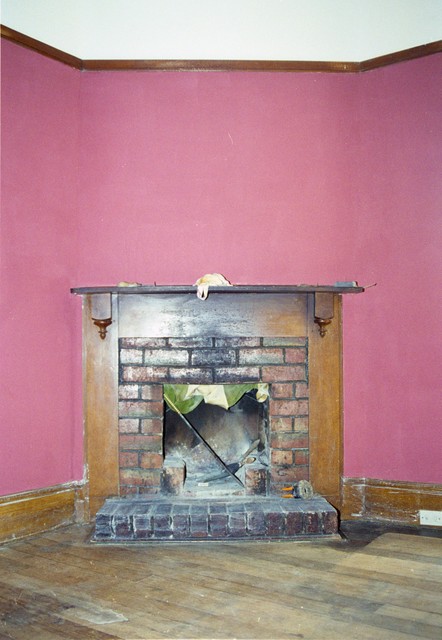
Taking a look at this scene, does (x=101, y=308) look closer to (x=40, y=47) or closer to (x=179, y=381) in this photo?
(x=179, y=381)

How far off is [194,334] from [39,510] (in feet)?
3.55

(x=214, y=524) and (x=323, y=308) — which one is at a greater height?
(x=323, y=308)

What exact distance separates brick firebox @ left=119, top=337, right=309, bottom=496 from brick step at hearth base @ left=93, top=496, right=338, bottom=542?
0.25 meters

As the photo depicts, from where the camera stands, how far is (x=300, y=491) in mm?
2400

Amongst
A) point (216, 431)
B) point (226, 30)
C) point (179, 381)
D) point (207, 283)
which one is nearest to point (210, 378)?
point (179, 381)

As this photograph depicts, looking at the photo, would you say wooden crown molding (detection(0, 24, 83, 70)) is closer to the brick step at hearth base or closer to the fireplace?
the fireplace

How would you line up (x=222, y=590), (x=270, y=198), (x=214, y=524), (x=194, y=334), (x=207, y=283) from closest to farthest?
(x=222, y=590), (x=214, y=524), (x=207, y=283), (x=194, y=334), (x=270, y=198)

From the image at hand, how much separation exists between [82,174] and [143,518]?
1.67 metres

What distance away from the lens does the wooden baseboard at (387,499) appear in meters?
2.41

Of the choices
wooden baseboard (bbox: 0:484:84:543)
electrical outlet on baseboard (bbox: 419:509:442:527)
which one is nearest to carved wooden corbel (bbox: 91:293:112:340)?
wooden baseboard (bbox: 0:484:84:543)

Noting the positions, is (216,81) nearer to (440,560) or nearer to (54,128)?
(54,128)

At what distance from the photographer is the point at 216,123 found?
101 inches

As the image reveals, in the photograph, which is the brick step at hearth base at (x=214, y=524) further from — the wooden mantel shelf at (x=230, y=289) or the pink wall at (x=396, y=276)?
the wooden mantel shelf at (x=230, y=289)

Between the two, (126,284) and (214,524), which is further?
(126,284)
